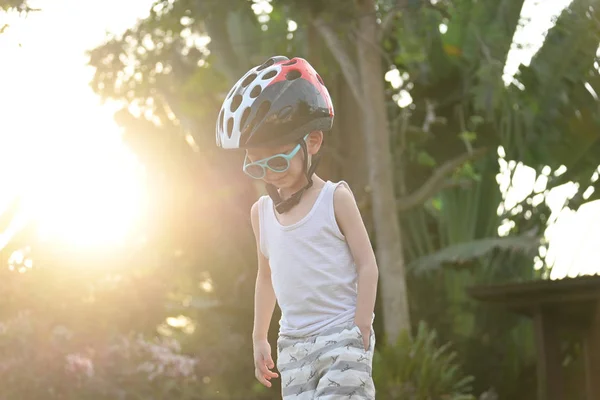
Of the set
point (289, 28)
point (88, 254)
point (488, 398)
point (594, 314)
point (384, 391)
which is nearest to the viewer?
point (384, 391)

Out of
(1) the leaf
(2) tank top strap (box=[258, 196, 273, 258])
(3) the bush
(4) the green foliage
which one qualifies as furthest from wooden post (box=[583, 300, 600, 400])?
(2) tank top strap (box=[258, 196, 273, 258])

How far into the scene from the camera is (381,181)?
1430 cm

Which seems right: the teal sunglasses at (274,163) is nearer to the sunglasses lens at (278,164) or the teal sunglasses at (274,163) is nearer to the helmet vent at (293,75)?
the sunglasses lens at (278,164)

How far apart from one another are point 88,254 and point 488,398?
22.7 ft

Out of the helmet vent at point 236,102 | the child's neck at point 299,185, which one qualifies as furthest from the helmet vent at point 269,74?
the child's neck at point 299,185

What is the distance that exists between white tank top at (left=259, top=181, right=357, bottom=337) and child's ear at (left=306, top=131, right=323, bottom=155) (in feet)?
0.58

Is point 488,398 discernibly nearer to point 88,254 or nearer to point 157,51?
point 88,254

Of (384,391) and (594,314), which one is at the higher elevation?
(594,314)

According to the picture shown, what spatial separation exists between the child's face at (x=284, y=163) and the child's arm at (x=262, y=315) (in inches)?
7.7

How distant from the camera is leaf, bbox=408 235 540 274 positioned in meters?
16.1

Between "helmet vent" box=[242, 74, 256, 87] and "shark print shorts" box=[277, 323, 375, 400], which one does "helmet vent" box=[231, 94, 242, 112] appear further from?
"shark print shorts" box=[277, 323, 375, 400]

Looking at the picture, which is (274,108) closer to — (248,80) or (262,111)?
(262,111)

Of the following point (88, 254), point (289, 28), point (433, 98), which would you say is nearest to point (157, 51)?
point (289, 28)

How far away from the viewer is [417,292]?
722 inches
